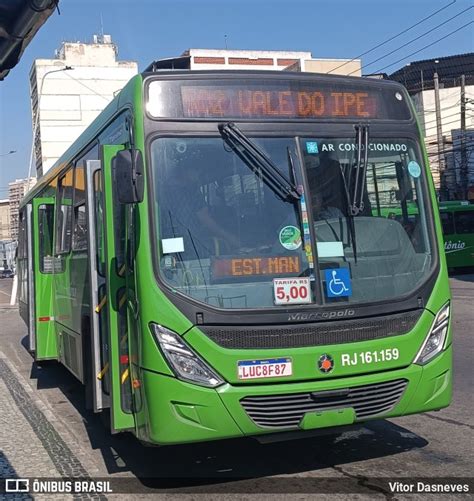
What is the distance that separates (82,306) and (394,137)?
11.3ft

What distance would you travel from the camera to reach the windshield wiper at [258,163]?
506 cm

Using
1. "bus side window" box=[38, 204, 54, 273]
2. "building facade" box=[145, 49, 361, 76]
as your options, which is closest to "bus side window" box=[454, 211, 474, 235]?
"bus side window" box=[38, 204, 54, 273]

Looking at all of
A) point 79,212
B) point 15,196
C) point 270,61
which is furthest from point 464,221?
point 15,196

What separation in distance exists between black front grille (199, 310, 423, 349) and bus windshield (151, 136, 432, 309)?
A: 0.55 feet

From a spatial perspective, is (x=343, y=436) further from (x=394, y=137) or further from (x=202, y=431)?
(x=394, y=137)

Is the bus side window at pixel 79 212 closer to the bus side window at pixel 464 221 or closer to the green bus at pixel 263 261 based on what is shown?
the green bus at pixel 263 261

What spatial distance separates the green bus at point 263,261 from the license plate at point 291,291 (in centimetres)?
1

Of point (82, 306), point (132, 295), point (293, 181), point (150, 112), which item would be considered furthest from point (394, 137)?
point (82, 306)

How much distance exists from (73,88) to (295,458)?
3149 inches

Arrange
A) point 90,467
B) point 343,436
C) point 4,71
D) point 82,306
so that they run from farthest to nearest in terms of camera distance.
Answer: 1. point 82,306
2. point 343,436
3. point 90,467
4. point 4,71

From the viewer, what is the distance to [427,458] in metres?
5.50

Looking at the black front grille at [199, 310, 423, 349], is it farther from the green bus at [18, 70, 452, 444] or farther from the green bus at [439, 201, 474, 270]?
the green bus at [439, 201, 474, 270]

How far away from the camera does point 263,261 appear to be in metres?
4.96

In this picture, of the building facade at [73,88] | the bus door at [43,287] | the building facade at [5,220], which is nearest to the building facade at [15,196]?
the building facade at [5,220]
